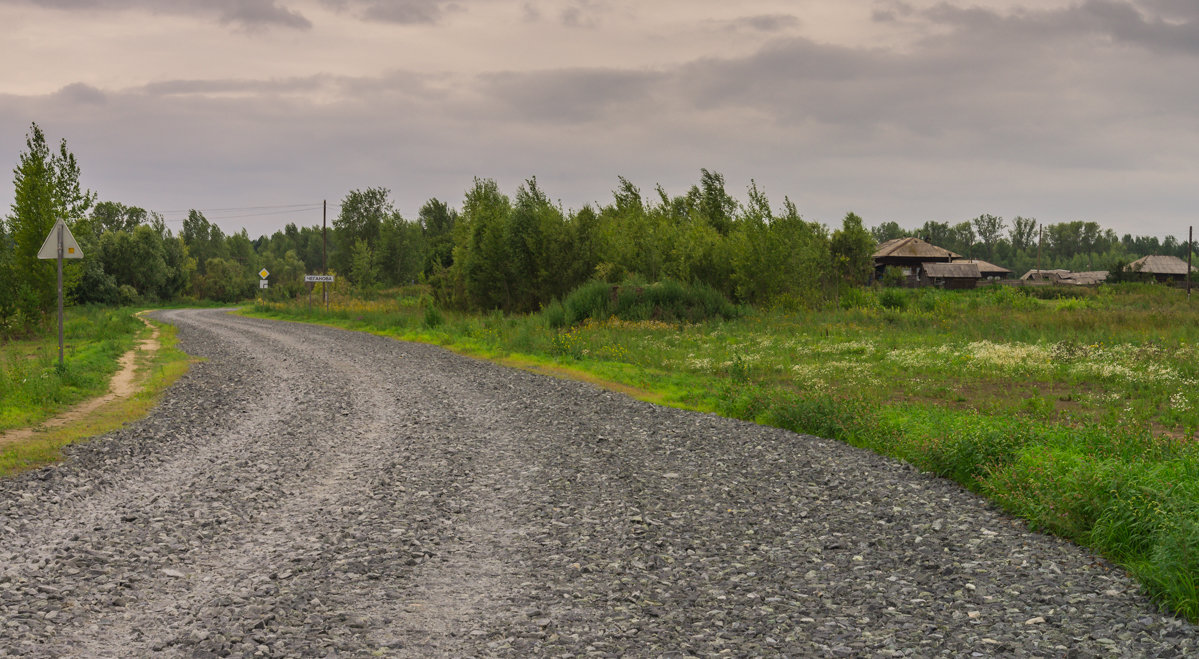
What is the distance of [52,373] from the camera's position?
59.5ft

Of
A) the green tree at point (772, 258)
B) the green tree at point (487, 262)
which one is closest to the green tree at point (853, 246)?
the green tree at point (772, 258)

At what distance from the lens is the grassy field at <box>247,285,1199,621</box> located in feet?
25.6

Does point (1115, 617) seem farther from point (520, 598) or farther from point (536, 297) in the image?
point (536, 297)

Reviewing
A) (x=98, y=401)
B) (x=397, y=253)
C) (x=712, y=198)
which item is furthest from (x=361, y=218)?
(x=98, y=401)

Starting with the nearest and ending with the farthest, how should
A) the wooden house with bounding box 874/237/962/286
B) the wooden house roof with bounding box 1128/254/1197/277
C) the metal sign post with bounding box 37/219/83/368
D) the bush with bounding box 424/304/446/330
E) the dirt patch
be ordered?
1. the dirt patch
2. the metal sign post with bounding box 37/219/83/368
3. the bush with bounding box 424/304/446/330
4. the wooden house roof with bounding box 1128/254/1197/277
5. the wooden house with bounding box 874/237/962/286

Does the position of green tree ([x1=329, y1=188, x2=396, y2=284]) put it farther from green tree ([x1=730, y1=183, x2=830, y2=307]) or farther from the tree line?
green tree ([x1=730, y1=183, x2=830, y2=307])

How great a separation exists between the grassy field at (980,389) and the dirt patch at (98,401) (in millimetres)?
11069

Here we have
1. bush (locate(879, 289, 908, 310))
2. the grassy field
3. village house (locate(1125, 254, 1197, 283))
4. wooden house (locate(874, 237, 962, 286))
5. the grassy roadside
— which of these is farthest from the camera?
wooden house (locate(874, 237, 962, 286))

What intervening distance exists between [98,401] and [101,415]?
207 centimetres

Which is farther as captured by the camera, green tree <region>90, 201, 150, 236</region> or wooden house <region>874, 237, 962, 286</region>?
green tree <region>90, 201, 150, 236</region>

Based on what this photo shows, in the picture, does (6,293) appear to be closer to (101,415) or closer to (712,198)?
(101,415)

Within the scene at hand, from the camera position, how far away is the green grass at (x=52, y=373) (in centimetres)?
1489

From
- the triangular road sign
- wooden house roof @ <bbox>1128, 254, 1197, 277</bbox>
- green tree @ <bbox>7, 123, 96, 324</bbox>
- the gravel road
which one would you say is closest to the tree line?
green tree @ <bbox>7, 123, 96, 324</bbox>

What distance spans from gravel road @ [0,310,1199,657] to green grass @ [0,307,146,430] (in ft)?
12.1
